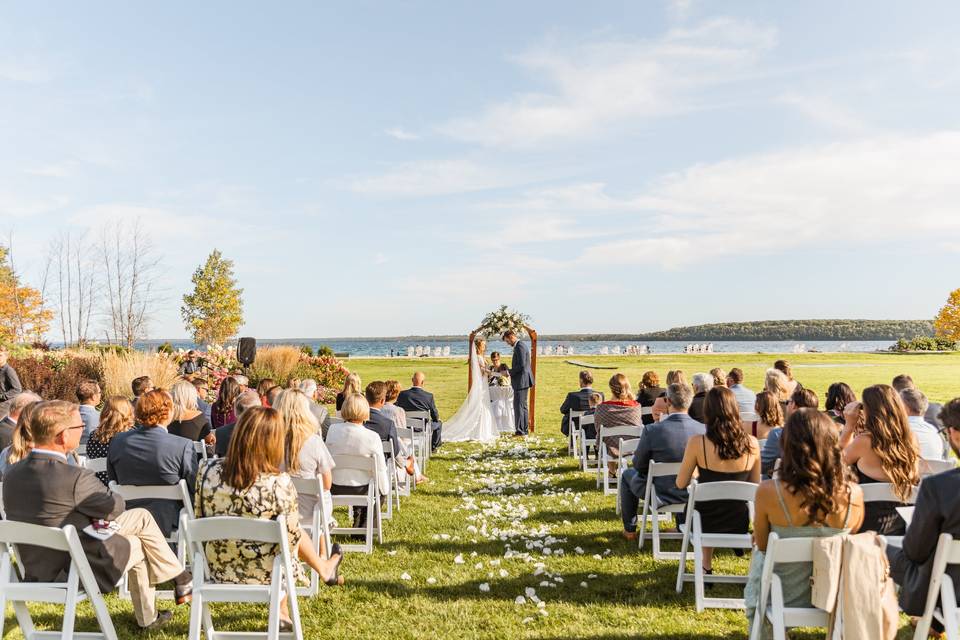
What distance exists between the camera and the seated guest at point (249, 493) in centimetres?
394

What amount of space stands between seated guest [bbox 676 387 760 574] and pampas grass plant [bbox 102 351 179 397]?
42.3 ft

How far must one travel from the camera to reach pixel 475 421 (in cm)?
1492

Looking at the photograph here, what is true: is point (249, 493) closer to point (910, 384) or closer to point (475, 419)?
point (910, 384)

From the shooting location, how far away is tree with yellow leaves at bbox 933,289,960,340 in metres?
73.2

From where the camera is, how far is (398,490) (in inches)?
328

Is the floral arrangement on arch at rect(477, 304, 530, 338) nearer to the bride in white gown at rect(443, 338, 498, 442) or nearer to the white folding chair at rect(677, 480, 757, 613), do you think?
the bride in white gown at rect(443, 338, 498, 442)

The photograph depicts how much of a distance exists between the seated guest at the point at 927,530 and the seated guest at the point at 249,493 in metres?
3.54

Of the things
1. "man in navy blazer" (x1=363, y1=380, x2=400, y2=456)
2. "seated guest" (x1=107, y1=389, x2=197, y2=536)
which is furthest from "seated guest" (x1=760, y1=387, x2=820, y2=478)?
"seated guest" (x1=107, y1=389, x2=197, y2=536)

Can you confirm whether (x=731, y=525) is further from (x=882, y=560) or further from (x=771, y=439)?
(x=882, y=560)

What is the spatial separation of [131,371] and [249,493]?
1282cm

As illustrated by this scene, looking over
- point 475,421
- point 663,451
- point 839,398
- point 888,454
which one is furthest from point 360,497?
point 475,421

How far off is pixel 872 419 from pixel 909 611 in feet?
4.53

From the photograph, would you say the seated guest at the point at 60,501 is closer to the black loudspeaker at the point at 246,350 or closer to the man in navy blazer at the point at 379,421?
the man in navy blazer at the point at 379,421

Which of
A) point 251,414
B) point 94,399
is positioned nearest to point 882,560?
point 251,414
